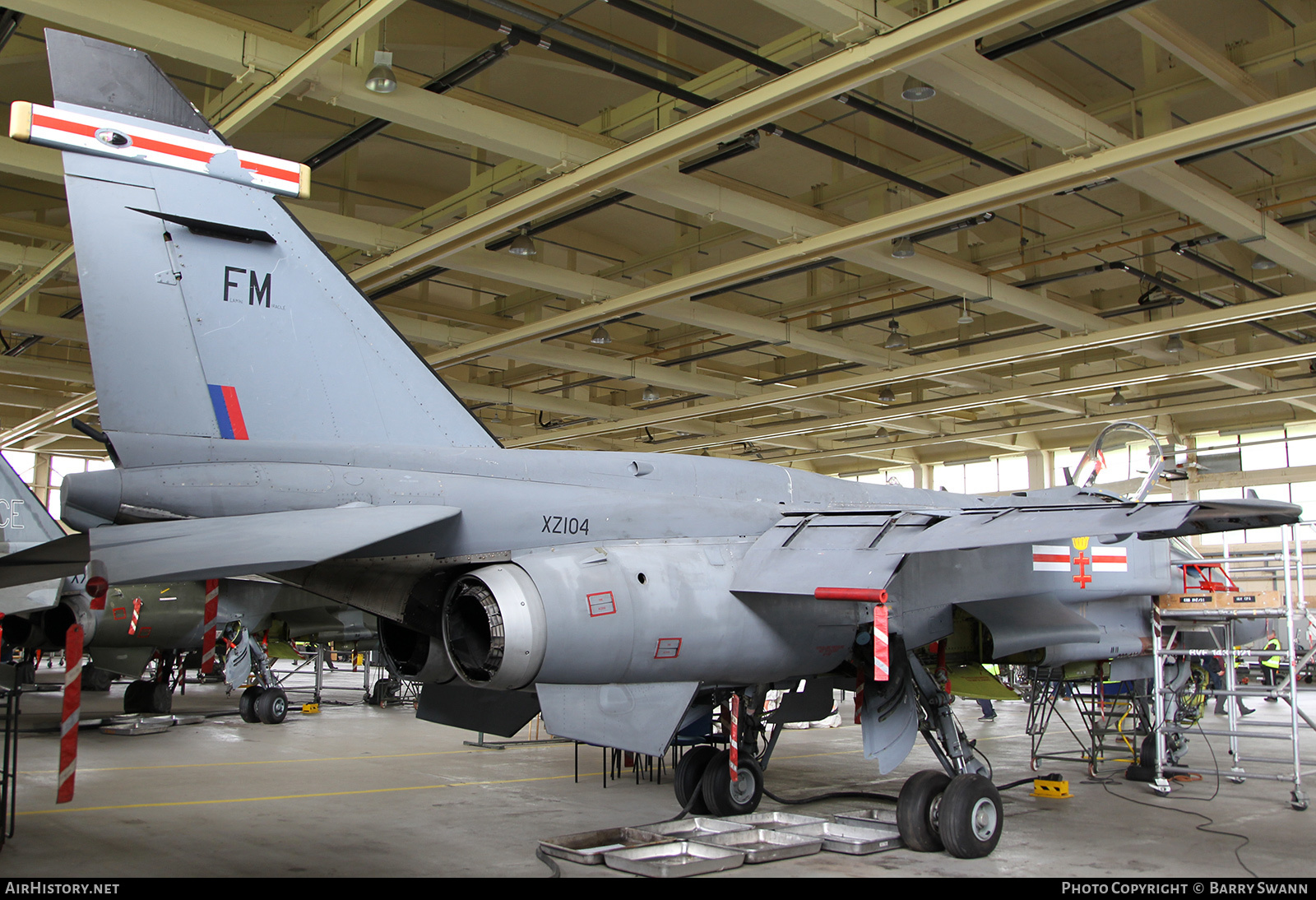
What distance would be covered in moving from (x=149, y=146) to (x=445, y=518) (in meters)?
2.87

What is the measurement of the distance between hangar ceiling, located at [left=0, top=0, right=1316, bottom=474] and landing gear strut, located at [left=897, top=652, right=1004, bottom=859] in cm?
532

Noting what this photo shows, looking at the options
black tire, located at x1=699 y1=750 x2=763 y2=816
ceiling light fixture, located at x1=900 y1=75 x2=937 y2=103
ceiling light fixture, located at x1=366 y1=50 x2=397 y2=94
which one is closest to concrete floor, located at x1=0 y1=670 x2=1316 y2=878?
black tire, located at x1=699 y1=750 x2=763 y2=816

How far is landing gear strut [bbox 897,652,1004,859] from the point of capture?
22.3 ft

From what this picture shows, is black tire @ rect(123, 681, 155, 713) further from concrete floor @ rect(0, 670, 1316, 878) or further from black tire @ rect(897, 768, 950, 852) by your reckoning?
black tire @ rect(897, 768, 950, 852)

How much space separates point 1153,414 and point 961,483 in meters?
9.86

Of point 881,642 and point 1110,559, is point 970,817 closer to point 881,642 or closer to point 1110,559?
point 881,642

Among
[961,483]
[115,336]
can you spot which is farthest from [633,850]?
[961,483]

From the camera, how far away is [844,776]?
11078 millimetres

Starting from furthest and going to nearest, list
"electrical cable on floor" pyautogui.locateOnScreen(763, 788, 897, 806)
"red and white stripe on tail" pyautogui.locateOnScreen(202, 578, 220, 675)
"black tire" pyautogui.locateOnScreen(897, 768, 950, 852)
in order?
"electrical cable on floor" pyautogui.locateOnScreen(763, 788, 897, 806)
"black tire" pyautogui.locateOnScreen(897, 768, 950, 852)
"red and white stripe on tail" pyautogui.locateOnScreen(202, 578, 220, 675)

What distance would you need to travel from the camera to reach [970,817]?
22.4ft

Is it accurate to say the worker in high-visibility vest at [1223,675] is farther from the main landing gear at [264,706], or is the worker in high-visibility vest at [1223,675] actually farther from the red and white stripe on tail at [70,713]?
the main landing gear at [264,706]

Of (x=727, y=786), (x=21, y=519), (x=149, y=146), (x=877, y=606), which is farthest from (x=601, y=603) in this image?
(x=21, y=519)

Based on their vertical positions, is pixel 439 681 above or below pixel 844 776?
above

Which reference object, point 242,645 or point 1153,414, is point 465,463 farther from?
point 1153,414
